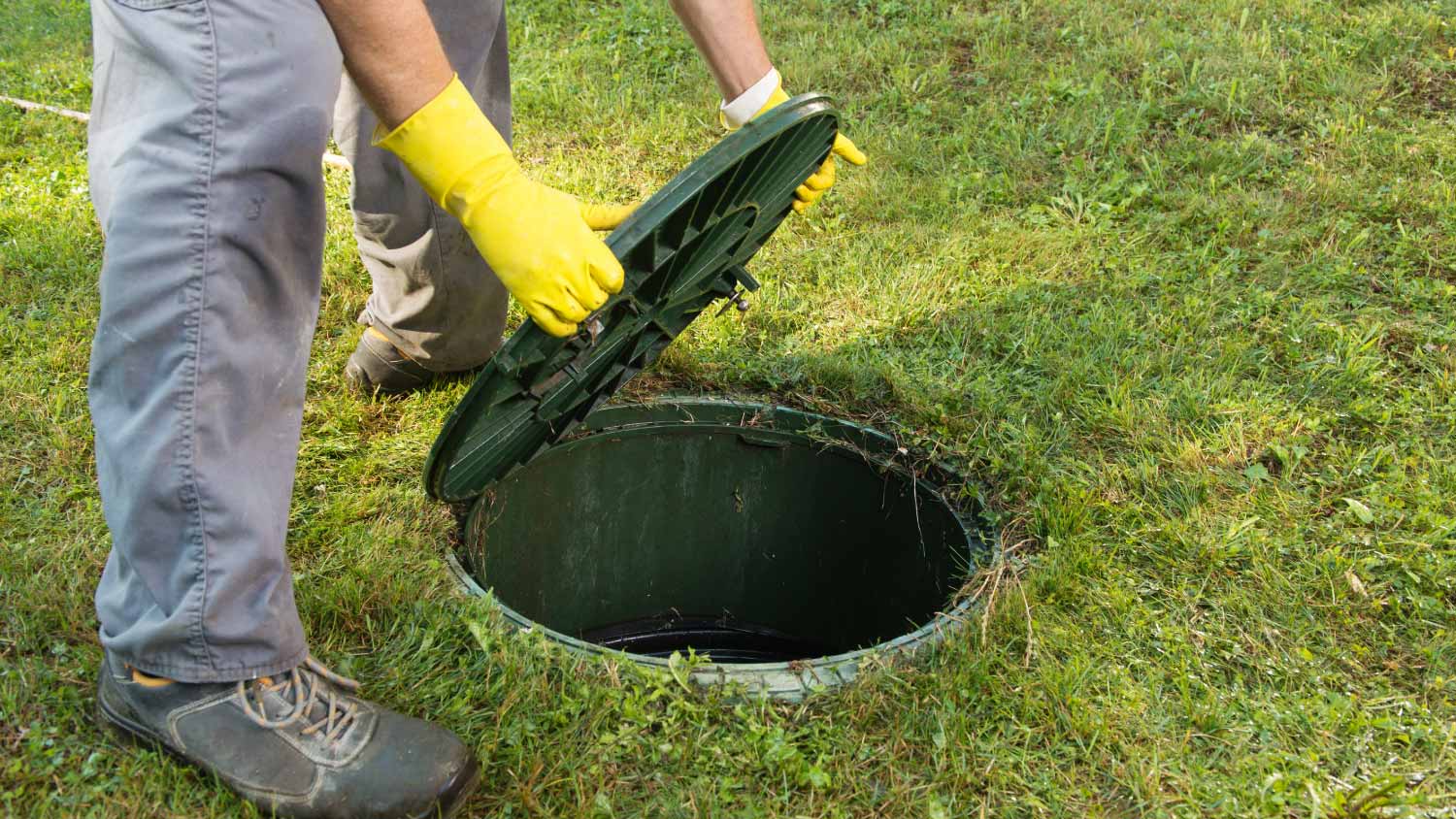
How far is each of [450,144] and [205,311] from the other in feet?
1.50

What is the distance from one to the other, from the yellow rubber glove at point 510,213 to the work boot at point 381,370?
110cm

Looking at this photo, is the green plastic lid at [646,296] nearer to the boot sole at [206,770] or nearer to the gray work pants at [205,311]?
the gray work pants at [205,311]

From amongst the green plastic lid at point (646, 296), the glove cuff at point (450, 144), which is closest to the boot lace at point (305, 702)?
the green plastic lid at point (646, 296)

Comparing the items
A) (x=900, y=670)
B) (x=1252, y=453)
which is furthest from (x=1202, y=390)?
(x=900, y=670)

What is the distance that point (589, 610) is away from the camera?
3170 millimetres

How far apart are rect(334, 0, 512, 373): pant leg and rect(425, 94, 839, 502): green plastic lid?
21.3 inches

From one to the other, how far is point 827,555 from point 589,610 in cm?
64

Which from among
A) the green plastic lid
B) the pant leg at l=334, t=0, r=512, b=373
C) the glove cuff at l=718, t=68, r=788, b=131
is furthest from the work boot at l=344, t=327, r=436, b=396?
the glove cuff at l=718, t=68, r=788, b=131

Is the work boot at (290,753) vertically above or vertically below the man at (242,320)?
below

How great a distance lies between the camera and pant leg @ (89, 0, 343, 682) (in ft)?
5.24

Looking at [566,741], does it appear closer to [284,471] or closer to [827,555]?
[284,471]

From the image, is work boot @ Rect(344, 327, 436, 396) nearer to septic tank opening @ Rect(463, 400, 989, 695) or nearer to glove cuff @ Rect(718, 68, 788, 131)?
septic tank opening @ Rect(463, 400, 989, 695)

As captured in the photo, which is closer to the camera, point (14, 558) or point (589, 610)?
point (14, 558)

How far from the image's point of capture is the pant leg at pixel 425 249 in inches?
Result: 107
